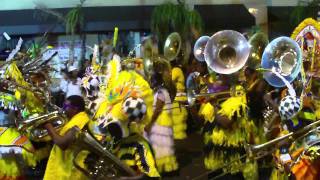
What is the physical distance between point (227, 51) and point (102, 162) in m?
2.72

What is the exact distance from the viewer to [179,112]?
8.06m

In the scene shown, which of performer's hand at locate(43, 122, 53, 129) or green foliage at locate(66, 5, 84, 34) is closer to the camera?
performer's hand at locate(43, 122, 53, 129)

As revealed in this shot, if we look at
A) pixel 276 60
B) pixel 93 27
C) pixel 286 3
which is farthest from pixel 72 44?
pixel 276 60

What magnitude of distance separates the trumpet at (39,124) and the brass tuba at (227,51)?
6.13ft

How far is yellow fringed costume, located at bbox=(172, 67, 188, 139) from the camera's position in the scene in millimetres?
8016

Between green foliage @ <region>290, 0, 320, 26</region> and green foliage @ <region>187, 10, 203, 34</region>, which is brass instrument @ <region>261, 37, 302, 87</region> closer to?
green foliage @ <region>187, 10, 203, 34</region>

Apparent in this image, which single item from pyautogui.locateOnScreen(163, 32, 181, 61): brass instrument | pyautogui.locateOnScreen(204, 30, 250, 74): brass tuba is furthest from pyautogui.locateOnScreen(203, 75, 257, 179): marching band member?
pyautogui.locateOnScreen(163, 32, 181, 61): brass instrument

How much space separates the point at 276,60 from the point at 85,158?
2.39 metres

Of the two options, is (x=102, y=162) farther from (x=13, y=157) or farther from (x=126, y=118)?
(x=13, y=157)

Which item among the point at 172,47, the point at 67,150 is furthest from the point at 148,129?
the point at 172,47

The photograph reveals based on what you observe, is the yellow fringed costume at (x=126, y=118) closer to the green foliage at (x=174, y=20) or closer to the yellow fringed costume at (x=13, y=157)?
the yellow fringed costume at (x=13, y=157)

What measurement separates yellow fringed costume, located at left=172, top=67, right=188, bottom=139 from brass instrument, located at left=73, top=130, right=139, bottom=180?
149 inches

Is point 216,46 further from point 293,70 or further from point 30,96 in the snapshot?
point 30,96

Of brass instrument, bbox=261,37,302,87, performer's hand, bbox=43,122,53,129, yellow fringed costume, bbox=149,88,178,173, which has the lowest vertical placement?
yellow fringed costume, bbox=149,88,178,173
